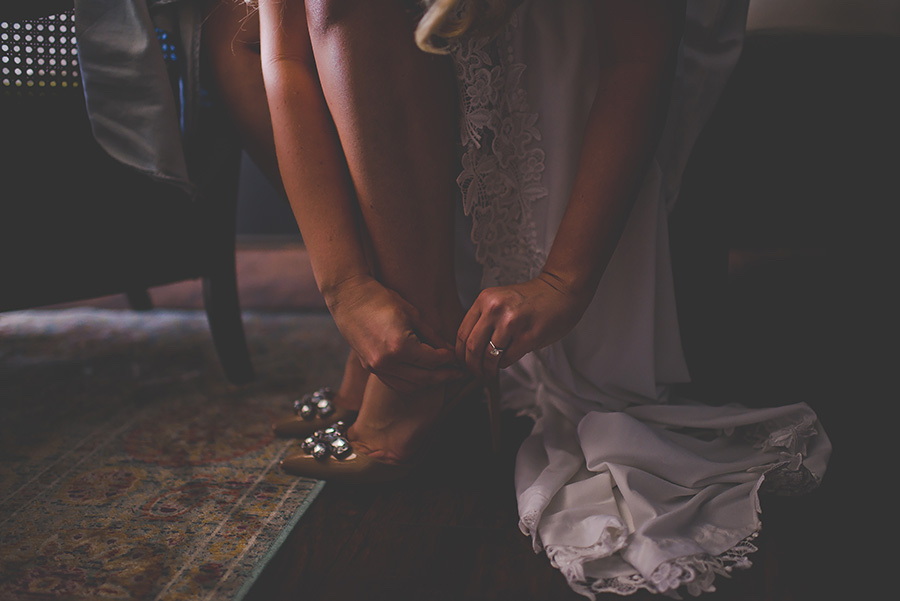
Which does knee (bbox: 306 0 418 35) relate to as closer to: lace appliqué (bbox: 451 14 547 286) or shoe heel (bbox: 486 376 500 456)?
lace appliqué (bbox: 451 14 547 286)

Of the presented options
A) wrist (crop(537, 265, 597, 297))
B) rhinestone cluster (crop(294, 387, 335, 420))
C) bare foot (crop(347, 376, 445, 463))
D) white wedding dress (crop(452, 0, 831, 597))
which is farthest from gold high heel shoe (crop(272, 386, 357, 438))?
wrist (crop(537, 265, 597, 297))

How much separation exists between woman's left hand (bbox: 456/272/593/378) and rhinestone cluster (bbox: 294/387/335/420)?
252 millimetres

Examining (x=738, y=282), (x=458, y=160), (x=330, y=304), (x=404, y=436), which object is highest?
(x=458, y=160)

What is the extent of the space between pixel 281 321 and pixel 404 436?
69cm

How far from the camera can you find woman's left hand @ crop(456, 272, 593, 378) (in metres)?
0.58

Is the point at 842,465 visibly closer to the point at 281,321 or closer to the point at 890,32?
the point at 890,32

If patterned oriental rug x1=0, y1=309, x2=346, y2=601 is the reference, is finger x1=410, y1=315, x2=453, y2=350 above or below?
above

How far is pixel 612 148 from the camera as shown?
0.63 m

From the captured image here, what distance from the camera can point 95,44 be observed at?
0.73 meters

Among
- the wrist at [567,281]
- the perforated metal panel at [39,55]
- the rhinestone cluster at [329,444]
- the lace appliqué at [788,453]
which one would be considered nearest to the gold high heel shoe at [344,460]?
the rhinestone cluster at [329,444]

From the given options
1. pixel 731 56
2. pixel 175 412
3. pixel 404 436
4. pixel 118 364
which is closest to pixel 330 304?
pixel 404 436

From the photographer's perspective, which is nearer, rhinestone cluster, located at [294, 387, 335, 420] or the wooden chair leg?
rhinestone cluster, located at [294, 387, 335, 420]

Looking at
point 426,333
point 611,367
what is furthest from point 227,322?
point 611,367

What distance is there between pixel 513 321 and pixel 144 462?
0.46 meters
